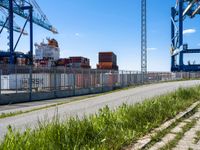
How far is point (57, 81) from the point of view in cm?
2258

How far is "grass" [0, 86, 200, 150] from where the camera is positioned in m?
4.64

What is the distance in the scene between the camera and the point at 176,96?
1280 centimetres

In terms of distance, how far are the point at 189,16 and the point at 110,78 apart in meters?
28.3

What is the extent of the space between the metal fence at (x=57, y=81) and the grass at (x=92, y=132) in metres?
11.7

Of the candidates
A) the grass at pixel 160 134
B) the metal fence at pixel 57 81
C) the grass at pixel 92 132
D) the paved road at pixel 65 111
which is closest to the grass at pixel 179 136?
the grass at pixel 160 134

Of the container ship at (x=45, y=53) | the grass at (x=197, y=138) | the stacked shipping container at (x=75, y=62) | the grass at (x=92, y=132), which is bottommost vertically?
the grass at (x=197, y=138)

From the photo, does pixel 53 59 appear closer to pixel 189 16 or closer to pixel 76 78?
pixel 189 16

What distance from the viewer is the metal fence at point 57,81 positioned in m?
18.9

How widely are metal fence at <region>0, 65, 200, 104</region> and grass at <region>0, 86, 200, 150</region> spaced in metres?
11.7

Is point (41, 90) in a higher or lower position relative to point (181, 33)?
lower

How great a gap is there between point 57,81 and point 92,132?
17.0m

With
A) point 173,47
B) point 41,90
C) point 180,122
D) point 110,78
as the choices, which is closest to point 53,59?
Answer: point 173,47

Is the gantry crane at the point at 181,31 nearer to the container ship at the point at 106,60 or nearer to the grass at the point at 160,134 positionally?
the container ship at the point at 106,60

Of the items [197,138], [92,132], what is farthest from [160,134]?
[92,132]
